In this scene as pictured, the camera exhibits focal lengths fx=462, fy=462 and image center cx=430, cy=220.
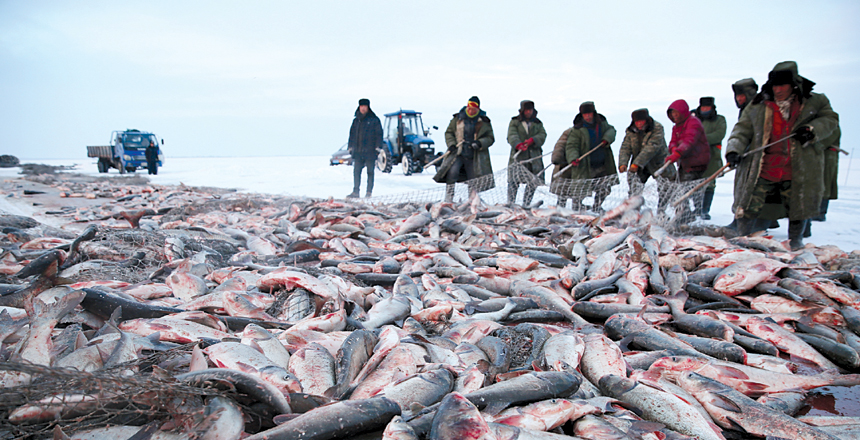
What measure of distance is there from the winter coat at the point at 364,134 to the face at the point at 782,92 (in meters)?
8.00

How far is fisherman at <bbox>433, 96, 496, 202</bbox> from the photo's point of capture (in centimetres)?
930

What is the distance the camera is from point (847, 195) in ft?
45.9

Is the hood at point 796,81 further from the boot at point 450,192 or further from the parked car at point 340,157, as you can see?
the parked car at point 340,157

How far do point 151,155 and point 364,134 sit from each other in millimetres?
18887

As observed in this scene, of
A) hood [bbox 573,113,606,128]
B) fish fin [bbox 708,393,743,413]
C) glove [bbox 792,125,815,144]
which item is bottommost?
fish fin [bbox 708,393,743,413]

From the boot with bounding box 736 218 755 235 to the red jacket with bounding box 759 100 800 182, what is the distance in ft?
2.13

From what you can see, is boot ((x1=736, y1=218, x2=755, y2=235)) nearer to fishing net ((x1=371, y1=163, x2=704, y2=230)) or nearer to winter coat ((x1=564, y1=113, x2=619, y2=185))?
fishing net ((x1=371, y1=163, x2=704, y2=230))

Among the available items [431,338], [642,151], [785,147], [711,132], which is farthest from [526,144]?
[431,338]

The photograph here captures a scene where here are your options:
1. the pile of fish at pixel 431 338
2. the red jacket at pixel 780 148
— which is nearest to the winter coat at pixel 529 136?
the red jacket at pixel 780 148

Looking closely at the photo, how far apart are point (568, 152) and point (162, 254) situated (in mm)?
6675

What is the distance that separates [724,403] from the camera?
2020 millimetres

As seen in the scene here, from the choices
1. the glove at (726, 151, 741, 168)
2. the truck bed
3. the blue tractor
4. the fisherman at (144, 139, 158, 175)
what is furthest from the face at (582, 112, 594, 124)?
the truck bed

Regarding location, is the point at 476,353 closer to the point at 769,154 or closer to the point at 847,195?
the point at 769,154

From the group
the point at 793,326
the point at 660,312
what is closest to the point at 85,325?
the point at 660,312
